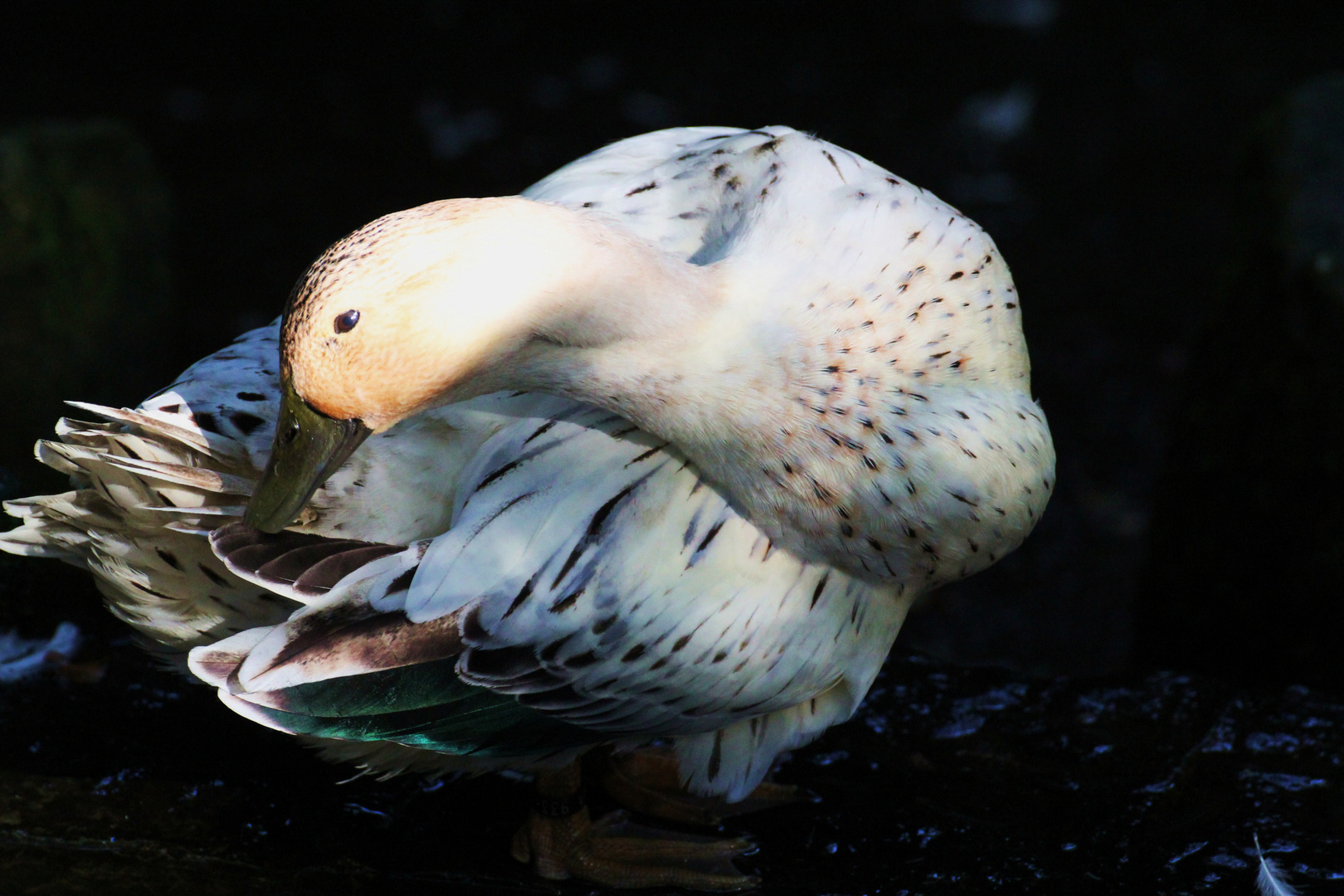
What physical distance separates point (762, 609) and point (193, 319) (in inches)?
202

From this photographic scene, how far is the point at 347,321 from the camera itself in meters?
1.90

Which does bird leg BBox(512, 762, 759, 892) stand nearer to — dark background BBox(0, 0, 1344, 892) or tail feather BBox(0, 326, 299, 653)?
tail feather BBox(0, 326, 299, 653)

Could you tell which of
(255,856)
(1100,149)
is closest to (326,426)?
(255,856)

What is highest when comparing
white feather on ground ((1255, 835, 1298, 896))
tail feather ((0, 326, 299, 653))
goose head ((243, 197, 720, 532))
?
goose head ((243, 197, 720, 532))

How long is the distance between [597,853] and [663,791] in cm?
39

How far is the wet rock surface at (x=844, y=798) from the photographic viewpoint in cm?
301

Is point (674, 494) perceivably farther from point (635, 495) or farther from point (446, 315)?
point (446, 315)

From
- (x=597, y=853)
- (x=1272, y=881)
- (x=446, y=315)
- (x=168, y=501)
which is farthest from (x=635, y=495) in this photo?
(x=1272, y=881)

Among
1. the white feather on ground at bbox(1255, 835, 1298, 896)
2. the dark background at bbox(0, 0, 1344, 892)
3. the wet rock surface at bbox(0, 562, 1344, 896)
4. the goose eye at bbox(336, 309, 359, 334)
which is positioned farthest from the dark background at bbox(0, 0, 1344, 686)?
the goose eye at bbox(336, 309, 359, 334)

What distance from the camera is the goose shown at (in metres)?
2.39

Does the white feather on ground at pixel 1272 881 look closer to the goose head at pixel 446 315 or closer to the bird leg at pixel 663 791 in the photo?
the bird leg at pixel 663 791

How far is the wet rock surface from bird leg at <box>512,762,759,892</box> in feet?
0.19

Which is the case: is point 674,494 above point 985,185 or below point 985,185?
below

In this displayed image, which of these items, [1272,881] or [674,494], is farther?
[1272,881]
